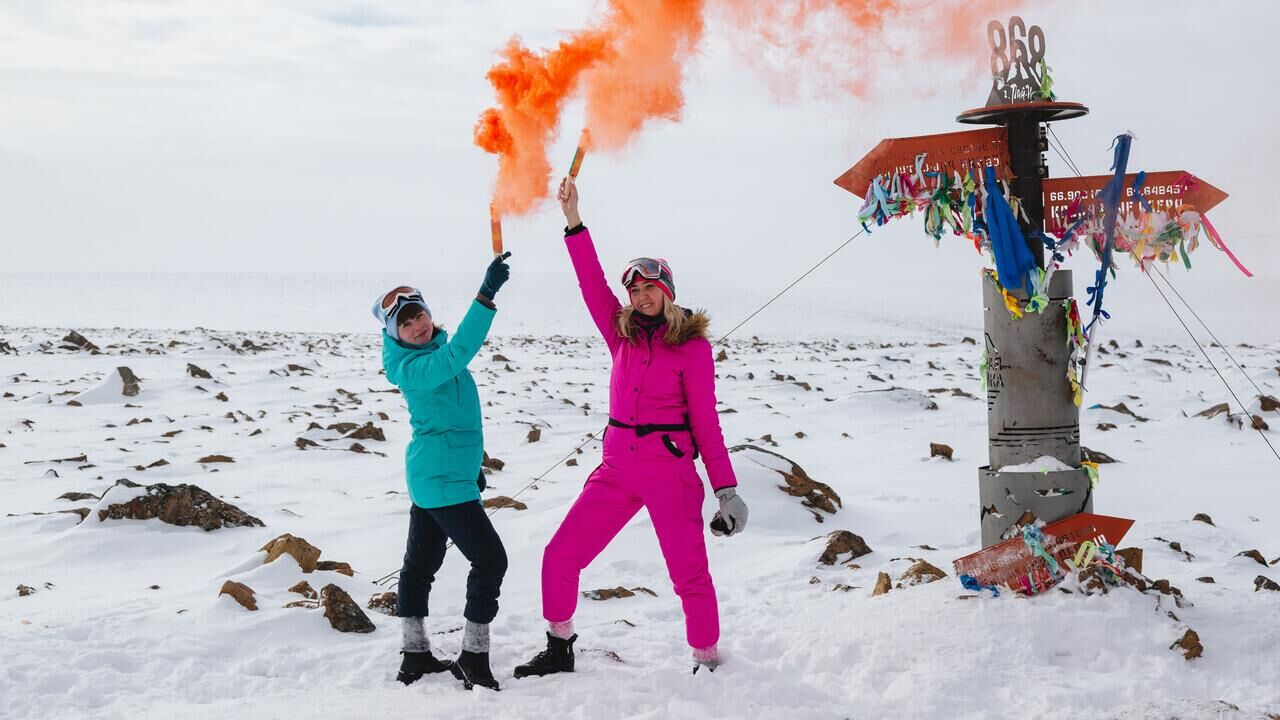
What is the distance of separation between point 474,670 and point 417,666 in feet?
0.97

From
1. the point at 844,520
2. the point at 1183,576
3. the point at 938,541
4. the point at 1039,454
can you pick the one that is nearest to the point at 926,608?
the point at 1039,454

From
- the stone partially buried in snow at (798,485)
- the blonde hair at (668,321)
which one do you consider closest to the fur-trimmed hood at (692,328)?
the blonde hair at (668,321)

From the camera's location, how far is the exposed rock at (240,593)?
5719 millimetres

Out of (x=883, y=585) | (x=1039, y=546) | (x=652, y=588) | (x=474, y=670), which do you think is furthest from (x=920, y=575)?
(x=474, y=670)

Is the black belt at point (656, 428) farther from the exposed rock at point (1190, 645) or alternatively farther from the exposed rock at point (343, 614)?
the exposed rock at point (1190, 645)

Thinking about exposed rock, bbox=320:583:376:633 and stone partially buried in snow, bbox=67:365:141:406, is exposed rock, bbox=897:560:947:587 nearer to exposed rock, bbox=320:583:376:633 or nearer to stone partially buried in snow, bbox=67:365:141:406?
exposed rock, bbox=320:583:376:633

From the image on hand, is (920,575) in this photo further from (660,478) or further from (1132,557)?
(660,478)

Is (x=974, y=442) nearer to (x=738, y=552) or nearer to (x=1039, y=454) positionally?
(x=738, y=552)

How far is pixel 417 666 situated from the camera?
4.96m

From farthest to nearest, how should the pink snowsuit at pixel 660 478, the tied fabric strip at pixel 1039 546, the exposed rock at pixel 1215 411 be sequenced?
the exposed rock at pixel 1215 411, the tied fabric strip at pixel 1039 546, the pink snowsuit at pixel 660 478

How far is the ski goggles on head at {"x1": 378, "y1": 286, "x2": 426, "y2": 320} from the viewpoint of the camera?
4934mm

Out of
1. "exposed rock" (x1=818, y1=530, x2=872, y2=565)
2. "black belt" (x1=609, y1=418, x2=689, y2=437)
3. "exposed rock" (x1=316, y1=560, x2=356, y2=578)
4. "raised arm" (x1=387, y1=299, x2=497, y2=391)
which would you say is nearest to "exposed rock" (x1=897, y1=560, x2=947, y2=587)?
"exposed rock" (x1=818, y1=530, x2=872, y2=565)

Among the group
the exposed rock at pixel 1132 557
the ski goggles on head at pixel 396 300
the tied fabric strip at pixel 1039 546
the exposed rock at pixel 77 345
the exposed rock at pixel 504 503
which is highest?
the ski goggles on head at pixel 396 300

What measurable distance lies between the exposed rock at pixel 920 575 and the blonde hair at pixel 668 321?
202 cm
